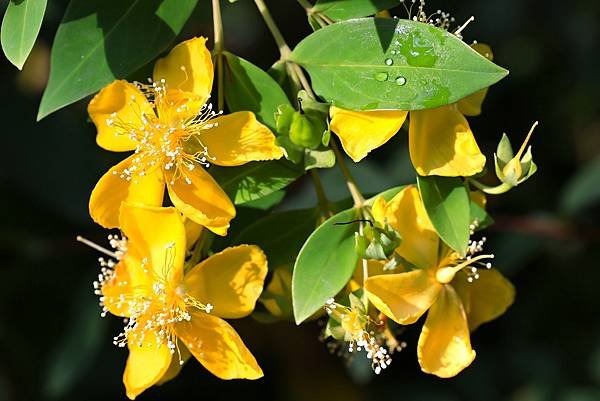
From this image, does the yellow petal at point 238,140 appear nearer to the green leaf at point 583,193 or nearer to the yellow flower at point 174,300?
the yellow flower at point 174,300

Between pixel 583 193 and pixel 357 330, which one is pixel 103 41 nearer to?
pixel 357 330

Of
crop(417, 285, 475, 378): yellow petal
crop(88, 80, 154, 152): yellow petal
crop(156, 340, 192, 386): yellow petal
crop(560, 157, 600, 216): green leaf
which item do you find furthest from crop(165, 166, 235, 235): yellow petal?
crop(560, 157, 600, 216): green leaf

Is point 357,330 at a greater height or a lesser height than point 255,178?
lesser

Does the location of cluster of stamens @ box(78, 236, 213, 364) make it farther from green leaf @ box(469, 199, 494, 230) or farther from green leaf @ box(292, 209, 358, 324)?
green leaf @ box(469, 199, 494, 230)

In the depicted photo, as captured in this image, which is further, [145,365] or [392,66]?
[145,365]

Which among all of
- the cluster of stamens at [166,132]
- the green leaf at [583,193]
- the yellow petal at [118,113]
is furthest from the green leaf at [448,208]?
the green leaf at [583,193]

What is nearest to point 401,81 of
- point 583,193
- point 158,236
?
point 158,236
